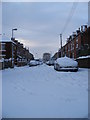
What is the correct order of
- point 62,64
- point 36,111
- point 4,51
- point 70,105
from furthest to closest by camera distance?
point 4,51 < point 62,64 < point 70,105 < point 36,111

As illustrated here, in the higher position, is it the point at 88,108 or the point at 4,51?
the point at 4,51

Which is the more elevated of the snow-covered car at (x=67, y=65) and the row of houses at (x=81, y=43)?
the row of houses at (x=81, y=43)

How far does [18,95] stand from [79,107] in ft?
8.32

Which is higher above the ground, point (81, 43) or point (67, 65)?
point (81, 43)

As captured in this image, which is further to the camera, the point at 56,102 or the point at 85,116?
the point at 56,102

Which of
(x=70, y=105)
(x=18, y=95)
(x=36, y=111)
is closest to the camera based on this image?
(x=36, y=111)

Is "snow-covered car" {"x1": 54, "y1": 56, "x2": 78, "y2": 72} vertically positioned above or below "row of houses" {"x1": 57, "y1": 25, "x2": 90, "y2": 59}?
below

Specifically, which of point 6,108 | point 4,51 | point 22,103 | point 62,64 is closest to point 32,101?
point 22,103

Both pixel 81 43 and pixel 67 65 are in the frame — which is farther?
pixel 81 43

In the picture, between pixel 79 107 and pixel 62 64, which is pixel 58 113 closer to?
pixel 79 107

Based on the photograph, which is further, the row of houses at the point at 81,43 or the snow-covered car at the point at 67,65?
the row of houses at the point at 81,43

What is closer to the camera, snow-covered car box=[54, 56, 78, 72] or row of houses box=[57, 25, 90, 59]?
snow-covered car box=[54, 56, 78, 72]

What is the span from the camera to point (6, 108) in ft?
19.9

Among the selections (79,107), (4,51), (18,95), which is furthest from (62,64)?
(4,51)
